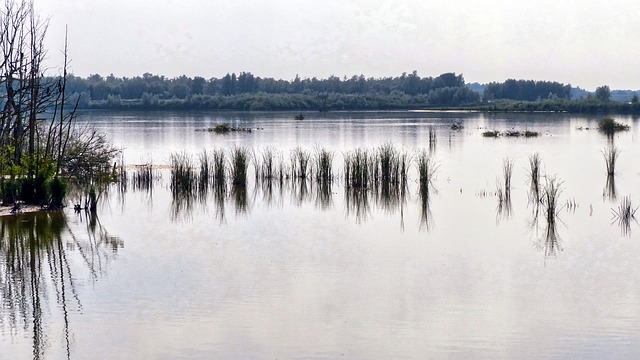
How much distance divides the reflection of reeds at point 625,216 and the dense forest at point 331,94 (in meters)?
58.6

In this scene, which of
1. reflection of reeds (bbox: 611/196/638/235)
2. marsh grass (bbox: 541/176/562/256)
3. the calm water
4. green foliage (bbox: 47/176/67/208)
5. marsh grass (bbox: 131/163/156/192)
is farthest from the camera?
marsh grass (bbox: 131/163/156/192)

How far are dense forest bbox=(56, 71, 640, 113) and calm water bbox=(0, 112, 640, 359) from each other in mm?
60457

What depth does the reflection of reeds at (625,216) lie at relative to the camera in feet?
46.4

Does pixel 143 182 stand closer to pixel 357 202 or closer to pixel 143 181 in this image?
pixel 143 181

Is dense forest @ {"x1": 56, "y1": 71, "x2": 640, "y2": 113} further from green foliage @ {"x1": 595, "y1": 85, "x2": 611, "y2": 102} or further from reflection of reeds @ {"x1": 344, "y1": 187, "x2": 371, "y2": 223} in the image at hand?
reflection of reeds @ {"x1": 344, "y1": 187, "x2": 371, "y2": 223}

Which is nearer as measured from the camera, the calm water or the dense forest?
the calm water

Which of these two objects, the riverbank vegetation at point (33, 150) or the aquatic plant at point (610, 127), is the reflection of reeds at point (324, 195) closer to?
the riverbank vegetation at point (33, 150)

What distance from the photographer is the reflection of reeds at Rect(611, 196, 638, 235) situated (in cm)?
1414

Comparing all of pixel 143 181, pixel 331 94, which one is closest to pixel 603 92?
pixel 331 94

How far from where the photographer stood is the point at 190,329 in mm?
8367

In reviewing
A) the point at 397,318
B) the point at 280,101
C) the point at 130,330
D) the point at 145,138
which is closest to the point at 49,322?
the point at 130,330

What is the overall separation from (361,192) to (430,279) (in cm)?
821

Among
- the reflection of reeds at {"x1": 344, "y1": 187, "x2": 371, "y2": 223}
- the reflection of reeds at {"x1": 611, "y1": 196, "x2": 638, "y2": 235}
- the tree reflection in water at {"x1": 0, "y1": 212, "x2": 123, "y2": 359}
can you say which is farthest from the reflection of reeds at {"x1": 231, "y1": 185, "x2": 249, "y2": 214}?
the reflection of reeds at {"x1": 611, "y1": 196, "x2": 638, "y2": 235}

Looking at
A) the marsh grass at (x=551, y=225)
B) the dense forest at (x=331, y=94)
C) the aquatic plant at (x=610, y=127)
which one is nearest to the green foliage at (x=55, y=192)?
the marsh grass at (x=551, y=225)
